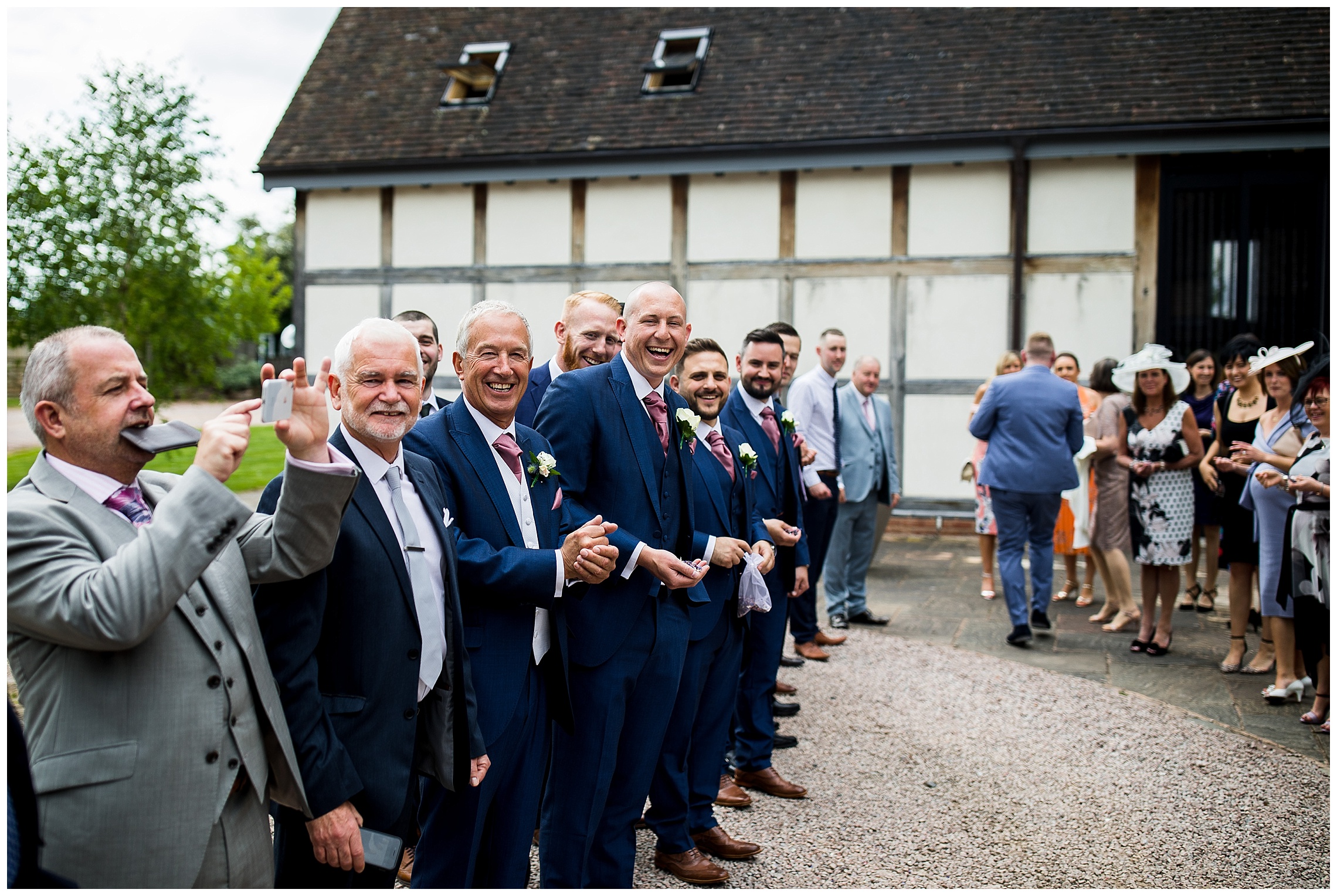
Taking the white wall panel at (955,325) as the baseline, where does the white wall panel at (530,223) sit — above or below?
above

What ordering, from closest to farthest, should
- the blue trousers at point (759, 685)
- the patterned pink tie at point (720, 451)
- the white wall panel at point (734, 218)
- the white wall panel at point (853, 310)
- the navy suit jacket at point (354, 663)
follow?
the navy suit jacket at point (354, 663), the patterned pink tie at point (720, 451), the blue trousers at point (759, 685), the white wall panel at point (853, 310), the white wall panel at point (734, 218)

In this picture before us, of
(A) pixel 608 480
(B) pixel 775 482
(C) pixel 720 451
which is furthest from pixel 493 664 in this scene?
(B) pixel 775 482

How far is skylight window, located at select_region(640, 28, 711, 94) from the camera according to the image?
14.4m

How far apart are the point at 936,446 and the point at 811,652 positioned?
21.8 ft

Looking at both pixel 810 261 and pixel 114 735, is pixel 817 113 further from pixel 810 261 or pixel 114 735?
pixel 114 735

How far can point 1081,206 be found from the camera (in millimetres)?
12766

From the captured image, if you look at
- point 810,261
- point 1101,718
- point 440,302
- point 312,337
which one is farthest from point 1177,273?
point 312,337

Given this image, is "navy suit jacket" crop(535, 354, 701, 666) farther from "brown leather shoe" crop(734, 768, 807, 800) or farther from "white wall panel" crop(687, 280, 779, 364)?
"white wall panel" crop(687, 280, 779, 364)

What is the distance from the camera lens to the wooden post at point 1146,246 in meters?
12.5

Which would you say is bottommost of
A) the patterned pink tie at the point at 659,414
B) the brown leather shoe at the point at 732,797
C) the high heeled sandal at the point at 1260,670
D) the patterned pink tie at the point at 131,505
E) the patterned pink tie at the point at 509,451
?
the brown leather shoe at the point at 732,797

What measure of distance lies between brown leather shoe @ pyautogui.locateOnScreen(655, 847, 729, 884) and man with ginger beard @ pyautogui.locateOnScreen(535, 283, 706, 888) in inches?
16.2

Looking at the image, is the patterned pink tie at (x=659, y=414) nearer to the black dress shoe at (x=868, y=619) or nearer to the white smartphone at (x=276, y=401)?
the white smartphone at (x=276, y=401)

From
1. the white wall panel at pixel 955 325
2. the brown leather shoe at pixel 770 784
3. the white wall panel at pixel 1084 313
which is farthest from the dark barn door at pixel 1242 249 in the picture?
the brown leather shoe at pixel 770 784

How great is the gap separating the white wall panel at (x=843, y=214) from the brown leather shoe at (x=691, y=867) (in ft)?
34.4
